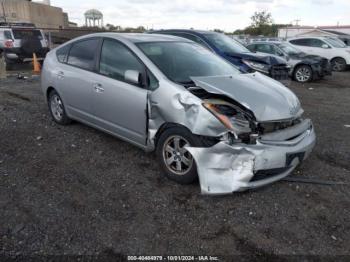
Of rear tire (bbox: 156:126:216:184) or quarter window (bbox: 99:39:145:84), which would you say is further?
quarter window (bbox: 99:39:145:84)

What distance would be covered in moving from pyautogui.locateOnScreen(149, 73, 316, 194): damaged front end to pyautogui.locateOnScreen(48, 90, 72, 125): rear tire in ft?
7.60

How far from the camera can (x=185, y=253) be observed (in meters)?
2.61

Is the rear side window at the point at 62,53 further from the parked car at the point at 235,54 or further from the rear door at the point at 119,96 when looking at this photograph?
the parked car at the point at 235,54

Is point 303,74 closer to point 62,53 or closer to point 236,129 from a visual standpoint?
point 62,53

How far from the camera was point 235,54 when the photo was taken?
8453 mm

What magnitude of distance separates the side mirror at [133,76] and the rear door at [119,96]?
61mm

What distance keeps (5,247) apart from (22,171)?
146 centimetres

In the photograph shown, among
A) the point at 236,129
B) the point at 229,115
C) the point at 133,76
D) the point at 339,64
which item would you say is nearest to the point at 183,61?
the point at 133,76

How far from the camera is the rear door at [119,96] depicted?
3.83m

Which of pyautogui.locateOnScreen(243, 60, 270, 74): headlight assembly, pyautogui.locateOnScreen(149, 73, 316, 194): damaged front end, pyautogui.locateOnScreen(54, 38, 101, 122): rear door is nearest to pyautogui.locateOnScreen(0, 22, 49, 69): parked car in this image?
pyautogui.locateOnScreen(243, 60, 270, 74): headlight assembly

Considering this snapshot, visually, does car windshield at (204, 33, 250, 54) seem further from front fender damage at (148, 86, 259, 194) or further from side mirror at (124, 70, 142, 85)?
front fender damage at (148, 86, 259, 194)

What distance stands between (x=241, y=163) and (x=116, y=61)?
7.15ft

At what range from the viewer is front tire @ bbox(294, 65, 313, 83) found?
11.9m

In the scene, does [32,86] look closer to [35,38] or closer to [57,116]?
[57,116]
